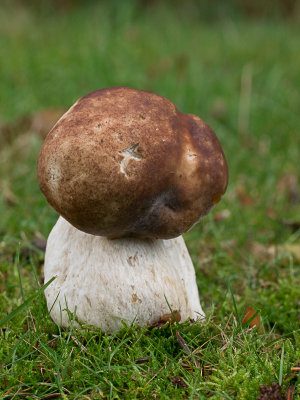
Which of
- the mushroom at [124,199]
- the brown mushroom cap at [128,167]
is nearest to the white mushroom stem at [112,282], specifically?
the mushroom at [124,199]

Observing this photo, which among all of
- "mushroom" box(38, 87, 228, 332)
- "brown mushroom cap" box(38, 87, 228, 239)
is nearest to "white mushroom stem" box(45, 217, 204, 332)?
"mushroom" box(38, 87, 228, 332)

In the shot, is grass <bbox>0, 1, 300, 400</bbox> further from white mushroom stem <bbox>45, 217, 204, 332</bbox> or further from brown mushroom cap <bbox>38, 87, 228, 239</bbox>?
brown mushroom cap <bbox>38, 87, 228, 239</bbox>

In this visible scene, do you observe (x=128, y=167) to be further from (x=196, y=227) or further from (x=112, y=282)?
(x=196, y=227)

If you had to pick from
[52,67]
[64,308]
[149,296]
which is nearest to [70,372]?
[64,308]

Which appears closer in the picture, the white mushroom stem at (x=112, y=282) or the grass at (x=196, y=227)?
the grass at (x=196, y=227)

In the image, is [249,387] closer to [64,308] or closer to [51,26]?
[64,308]

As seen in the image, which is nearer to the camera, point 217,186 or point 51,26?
point 217,186

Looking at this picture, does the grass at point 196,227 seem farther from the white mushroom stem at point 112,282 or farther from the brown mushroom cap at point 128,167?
the brown mushroom cap at point 128,167
